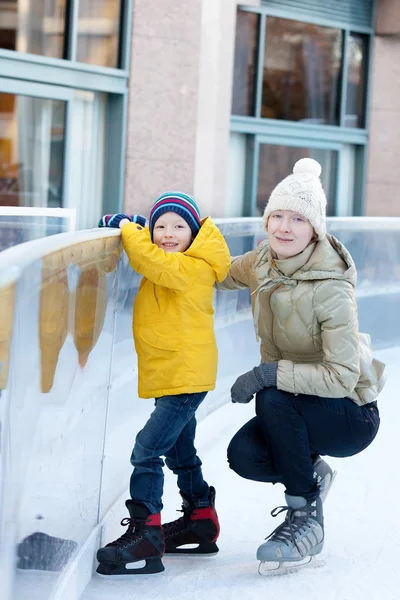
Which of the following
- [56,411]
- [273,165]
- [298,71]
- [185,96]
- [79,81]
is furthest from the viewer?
[298,71]

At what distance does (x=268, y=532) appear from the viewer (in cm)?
372

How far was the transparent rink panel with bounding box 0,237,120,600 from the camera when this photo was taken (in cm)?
205

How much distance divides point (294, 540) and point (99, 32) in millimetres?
7358

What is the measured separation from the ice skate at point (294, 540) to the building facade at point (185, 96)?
6333 mm

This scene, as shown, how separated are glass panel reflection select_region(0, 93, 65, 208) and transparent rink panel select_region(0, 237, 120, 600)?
595cm

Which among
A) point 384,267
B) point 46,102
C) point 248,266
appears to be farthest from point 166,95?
point 248,266

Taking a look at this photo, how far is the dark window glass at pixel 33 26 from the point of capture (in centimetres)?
884

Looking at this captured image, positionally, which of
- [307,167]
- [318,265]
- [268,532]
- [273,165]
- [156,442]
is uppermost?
[273,165]

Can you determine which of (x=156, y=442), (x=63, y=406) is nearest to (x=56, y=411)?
(x=63, y=406)

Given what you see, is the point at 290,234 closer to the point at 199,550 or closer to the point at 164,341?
the point at 164,341

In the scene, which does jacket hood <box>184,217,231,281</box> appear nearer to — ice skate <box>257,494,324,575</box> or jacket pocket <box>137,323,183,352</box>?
jacket pocket <box>137,323,183,352</box>

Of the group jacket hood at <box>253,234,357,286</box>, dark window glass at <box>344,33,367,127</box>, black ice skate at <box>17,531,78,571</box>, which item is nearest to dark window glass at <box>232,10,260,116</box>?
dark window glass at <box>344,33,367,127</box>

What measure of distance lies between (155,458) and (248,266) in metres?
0.81

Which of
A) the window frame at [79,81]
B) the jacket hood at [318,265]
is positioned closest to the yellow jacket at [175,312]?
the jacket hood at [318,265]
